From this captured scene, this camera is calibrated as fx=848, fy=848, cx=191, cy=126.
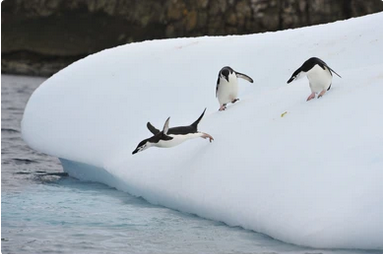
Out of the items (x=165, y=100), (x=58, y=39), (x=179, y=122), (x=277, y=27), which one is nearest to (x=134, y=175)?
(x=179, y=122)

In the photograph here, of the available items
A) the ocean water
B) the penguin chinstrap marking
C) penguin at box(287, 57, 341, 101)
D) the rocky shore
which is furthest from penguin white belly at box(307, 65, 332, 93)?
the rocky shore

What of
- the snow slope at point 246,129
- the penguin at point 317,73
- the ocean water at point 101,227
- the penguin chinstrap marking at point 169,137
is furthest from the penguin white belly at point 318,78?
the ocean water at point 101,227

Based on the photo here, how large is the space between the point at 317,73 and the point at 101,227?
2.17 meters

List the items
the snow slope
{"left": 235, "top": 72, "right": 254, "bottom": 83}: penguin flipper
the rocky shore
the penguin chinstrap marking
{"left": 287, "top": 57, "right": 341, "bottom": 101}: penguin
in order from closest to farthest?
1. the snow slope
2. {"left": 287, "top": 57, "right": 341, "bottom": 101}: penguin
3. the penguin chinstrap marking
4. {"left": 235, "top": 72, "right": 254, "bottom": 83}: penguin flipper
5. the rocky shore

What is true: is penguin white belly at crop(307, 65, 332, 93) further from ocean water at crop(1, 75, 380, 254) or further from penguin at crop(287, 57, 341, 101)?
ocean water at crop(1, 75, 380, 254)

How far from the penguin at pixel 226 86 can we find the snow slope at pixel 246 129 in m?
0.10

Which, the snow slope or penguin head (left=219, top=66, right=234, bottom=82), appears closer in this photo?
the snow slope

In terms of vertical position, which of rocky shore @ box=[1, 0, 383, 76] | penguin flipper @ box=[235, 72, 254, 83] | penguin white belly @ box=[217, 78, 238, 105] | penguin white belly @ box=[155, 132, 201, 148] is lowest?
penguin white belly @ box=[155, 132, 201, 148]

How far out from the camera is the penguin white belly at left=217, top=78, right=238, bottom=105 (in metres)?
7.95

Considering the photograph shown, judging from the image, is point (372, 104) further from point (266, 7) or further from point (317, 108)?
point (266, 7)

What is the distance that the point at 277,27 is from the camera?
45.2 metres

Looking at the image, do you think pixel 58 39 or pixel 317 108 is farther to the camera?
pixel 58 39

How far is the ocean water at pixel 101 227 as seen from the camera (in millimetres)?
5934

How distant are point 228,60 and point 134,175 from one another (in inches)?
85.5
